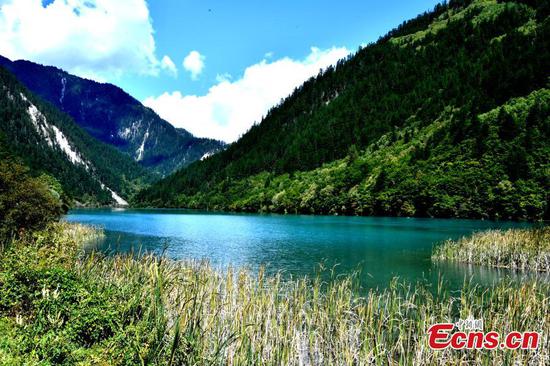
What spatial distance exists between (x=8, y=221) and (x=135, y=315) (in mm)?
23737

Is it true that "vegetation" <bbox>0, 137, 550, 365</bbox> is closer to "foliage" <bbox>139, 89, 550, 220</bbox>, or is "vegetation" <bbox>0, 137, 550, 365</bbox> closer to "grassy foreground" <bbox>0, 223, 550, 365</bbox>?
"grassy foreground" <bbox>0, 223, 550, 365</bbox>

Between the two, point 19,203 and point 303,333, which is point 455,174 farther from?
point 303,333

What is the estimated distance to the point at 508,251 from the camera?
1271 inches

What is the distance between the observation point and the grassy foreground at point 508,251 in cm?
2988

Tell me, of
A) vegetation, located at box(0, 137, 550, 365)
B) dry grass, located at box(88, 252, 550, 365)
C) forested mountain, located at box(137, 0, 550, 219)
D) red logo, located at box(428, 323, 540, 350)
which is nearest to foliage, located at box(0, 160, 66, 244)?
vegetation, located at box(0, 137, 550, 365)

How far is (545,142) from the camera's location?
102500 millimetres

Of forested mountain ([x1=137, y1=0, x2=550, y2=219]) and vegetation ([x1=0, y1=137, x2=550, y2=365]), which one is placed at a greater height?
forested mountain ([x1=137, y1=0, x2=550, y2=219])

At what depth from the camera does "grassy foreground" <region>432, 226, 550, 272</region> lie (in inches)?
1176

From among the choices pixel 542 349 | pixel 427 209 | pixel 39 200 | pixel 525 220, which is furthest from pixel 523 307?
pixel 427 209

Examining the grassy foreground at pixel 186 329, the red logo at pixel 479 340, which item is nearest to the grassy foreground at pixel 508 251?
the grassy foreground at pixel 186 329

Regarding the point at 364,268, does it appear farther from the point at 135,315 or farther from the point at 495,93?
the point at 495,93

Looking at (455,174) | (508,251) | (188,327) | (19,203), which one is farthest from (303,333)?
(455,174)

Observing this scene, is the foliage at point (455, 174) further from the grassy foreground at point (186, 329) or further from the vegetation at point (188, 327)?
the grassy foreground at point (186, 329)

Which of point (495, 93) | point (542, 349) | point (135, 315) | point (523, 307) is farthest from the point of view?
point (495, 93)
